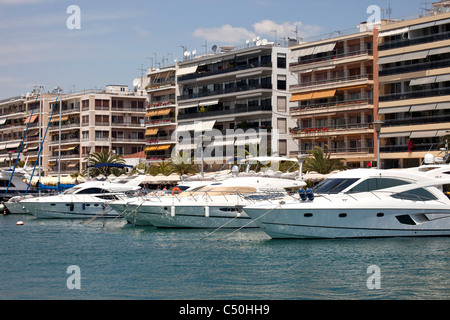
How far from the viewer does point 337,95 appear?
77.4 metres

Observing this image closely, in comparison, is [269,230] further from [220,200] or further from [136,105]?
[136,105]

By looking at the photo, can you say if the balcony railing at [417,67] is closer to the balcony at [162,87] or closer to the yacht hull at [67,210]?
the yacht hull at [67,210]

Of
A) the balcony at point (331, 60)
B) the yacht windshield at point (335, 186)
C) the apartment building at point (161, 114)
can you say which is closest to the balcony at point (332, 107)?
the balcony at point (331, 60)

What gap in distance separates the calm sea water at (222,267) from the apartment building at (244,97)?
47488 mm

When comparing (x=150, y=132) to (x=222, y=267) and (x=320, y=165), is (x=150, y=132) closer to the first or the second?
(x=320, y=165)

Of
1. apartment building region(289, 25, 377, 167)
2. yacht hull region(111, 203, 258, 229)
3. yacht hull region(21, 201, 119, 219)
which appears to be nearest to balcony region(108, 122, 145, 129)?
apartment building region(289, 25, 377, 167)

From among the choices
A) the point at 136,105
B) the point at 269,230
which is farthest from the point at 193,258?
the point at 136,105

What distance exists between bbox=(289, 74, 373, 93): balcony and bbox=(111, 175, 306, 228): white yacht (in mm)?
33546

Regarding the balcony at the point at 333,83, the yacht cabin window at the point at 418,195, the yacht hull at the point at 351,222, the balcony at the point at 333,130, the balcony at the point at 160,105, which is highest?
the balcony at the point at 160,105

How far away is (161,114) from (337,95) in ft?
116

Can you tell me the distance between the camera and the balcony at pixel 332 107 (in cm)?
7389

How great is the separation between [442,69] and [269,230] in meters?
39.1
